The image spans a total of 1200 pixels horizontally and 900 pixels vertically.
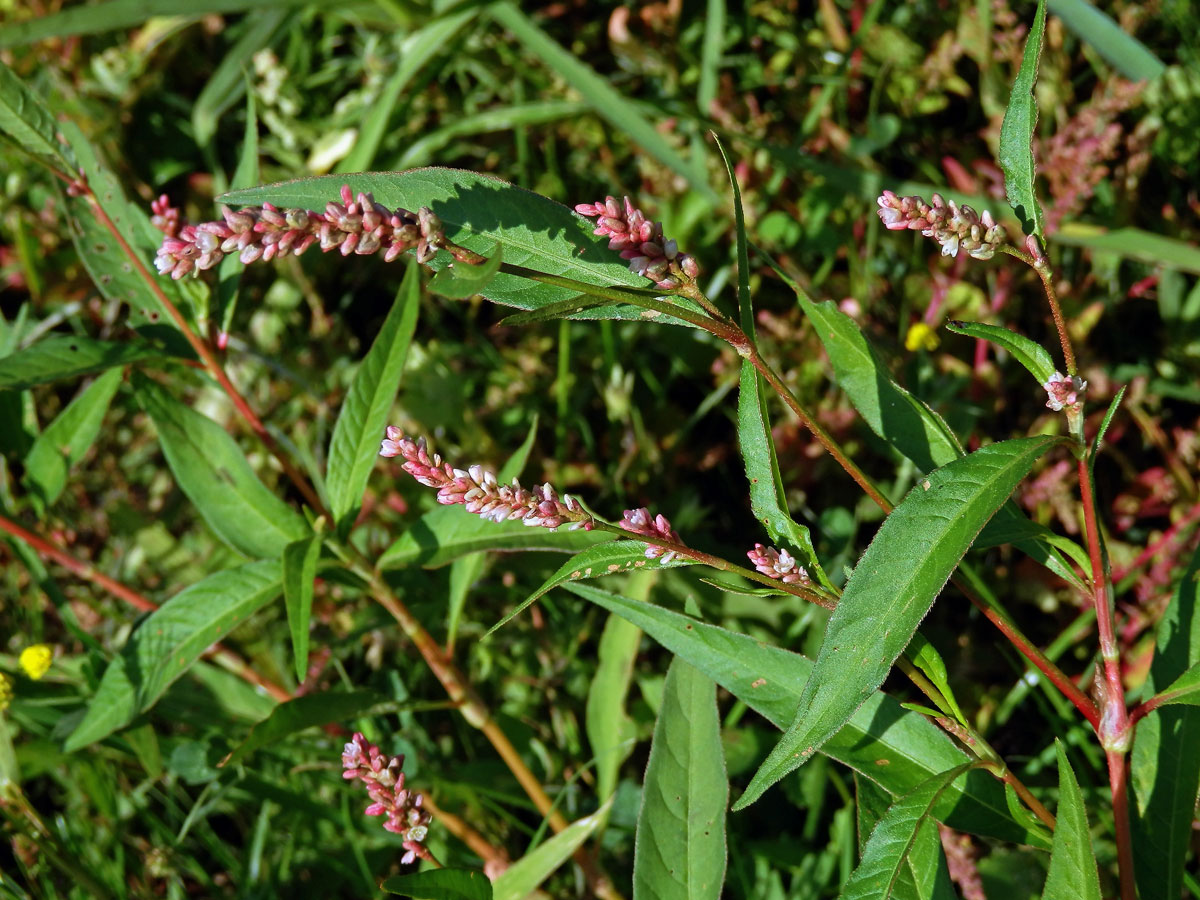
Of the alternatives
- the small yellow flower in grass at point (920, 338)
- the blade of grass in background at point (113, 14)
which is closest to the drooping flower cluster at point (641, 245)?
the small yellow flower in grass at point (920, 338)

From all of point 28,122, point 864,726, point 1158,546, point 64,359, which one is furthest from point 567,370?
point 864,726

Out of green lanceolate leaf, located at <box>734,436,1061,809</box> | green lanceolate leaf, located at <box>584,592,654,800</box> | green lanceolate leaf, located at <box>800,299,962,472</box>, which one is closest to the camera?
green lanceolate leaf, located at <box>734,436,1061,809</box>

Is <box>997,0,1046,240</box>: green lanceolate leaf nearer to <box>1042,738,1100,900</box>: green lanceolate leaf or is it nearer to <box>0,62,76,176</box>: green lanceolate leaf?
<box>1042,738,1100,900</box>: green lanceolate leaf

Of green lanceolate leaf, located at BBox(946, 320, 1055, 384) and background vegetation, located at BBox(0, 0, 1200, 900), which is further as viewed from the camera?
background vegetation, located at BBox(0, 0, 1200, 900)

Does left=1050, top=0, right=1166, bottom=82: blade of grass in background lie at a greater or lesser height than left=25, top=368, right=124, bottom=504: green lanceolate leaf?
greater

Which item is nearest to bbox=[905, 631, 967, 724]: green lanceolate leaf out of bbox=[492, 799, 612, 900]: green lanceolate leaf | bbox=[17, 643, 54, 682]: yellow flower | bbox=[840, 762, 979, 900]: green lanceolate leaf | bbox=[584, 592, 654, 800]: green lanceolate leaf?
bbox=[840, 762, 979, 900]: green lanceolate leaf

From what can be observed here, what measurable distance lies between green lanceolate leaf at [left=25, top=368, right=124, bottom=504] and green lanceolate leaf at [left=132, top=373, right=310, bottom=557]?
26cm

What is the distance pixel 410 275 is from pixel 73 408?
919 mm

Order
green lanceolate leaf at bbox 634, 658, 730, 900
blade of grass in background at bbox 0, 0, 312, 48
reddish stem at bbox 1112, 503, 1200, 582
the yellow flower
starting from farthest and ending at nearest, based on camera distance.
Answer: blade of grass in background at bbox 0, 0, 312, 48 < reddish stem at bbox 1112, 503, 1200, 582 < the yellow flower < green lanceolate leaf at bbox 634, 658, 730, 900

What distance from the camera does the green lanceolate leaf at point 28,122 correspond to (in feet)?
6.61

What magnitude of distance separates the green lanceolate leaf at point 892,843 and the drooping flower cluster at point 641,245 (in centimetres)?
68

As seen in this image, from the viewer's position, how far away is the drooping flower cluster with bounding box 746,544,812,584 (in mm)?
1376

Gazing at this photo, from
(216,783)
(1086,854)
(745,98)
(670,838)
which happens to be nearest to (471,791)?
(216,783)

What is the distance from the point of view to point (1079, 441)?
132cm
